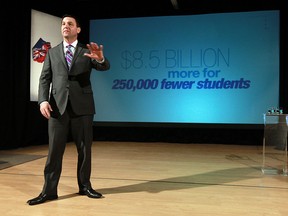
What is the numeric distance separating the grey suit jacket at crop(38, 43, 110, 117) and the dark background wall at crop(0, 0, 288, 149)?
11.9ft

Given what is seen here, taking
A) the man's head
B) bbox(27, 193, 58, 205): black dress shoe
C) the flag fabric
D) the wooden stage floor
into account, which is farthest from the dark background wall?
the man's head

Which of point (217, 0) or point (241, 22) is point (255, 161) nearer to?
point (241, 22)

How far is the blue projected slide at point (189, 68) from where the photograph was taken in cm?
654

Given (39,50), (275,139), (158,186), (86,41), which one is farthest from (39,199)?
(86,41)

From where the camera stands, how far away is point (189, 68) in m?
6.81

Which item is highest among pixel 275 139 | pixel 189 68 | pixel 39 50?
pixel 39 50

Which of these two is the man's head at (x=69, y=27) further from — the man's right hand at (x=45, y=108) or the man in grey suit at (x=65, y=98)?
the man's right hand at (x=45, y=108)

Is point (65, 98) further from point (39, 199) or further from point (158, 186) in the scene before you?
point (158, 186)

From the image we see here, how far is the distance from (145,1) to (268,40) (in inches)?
102

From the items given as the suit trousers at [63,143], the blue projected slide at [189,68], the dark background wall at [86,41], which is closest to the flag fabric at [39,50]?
the dark background wall at [86,41]

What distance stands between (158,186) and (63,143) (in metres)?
1.08

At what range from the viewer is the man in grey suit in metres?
2.67

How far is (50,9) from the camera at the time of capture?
6.77m

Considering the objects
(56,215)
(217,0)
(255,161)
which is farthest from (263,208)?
(217,0)
